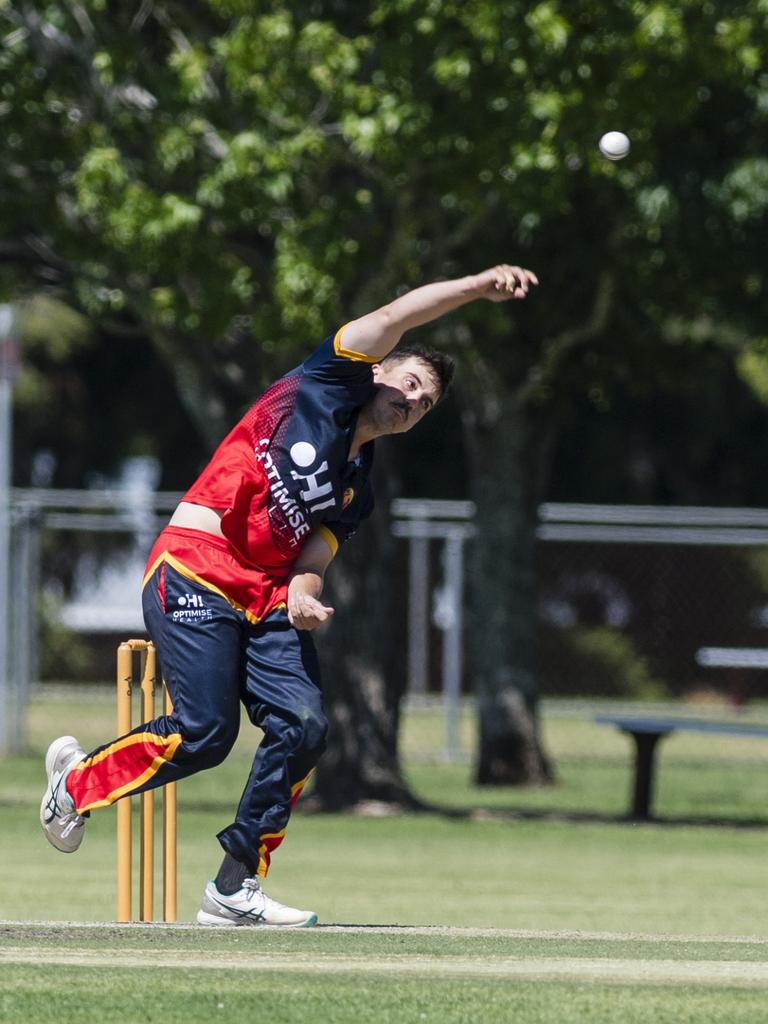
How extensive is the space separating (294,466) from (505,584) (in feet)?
40.3

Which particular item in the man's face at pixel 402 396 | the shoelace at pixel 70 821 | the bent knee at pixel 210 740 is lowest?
the shoelace at pixel 70 821

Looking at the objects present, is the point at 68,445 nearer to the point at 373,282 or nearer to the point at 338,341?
the point at 373,282

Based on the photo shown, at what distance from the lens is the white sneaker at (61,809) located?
7.34 m

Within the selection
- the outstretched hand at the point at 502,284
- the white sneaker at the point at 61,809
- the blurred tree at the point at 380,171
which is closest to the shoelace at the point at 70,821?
the white sneaker at the point at 61,809

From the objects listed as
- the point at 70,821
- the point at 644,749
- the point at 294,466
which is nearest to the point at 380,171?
the point at 644,749

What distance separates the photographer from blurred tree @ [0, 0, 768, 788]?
45.2ft

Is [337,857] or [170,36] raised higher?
[170,36]

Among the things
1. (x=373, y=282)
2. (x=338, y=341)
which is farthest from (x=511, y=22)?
(x=338, y=341)

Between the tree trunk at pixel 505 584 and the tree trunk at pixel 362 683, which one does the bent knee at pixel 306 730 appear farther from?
the tree trunk at pixel 505 584

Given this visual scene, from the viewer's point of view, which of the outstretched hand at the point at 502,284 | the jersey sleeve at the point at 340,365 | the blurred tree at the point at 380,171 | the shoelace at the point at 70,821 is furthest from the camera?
the blurred tree at the point at 380,171

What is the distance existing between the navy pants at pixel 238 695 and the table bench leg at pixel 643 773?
892 cm

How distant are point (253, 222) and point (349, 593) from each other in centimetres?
293

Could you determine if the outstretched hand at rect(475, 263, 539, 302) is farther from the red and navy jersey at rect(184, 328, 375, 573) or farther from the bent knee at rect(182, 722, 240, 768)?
the bent knee at rect(182, 722, 240, 768)

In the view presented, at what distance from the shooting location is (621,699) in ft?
92.8
